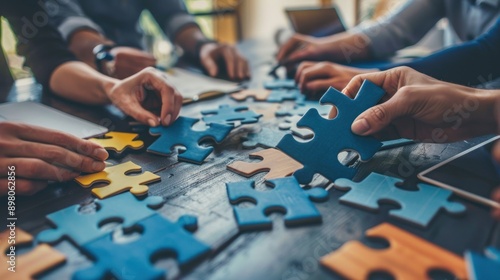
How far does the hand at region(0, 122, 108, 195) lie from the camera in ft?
2.42

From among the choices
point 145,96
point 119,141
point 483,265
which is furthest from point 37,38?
point 483,265

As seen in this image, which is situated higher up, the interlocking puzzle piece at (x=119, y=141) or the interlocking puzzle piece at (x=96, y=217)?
the interlocking puzzle piece at (x=96, y=217)

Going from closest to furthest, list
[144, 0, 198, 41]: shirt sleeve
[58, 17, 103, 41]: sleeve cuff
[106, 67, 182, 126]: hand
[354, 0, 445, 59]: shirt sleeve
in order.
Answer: [106, 67, 182, 126]: hand → [58, 17, 103, 41]: sleeve cuff → [354, 0, 445, 59]: shirt sleeve → [144, 0, 198, 41]: shirt sleeve

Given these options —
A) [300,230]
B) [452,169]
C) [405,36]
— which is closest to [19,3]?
[300,230]

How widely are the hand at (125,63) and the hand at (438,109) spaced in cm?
100

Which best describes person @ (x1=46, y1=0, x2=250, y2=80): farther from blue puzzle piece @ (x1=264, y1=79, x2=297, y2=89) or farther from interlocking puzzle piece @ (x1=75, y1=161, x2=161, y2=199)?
interlocking puzzle piece @ (x1=75, y1=161, x2=161, y2=199)

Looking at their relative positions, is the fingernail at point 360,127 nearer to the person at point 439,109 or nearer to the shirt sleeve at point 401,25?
the person at point 439,109

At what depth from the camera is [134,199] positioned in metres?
0.70

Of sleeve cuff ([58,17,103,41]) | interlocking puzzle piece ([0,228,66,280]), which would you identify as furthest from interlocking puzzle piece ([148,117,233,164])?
sleeve cuff ([58,17,103,41])

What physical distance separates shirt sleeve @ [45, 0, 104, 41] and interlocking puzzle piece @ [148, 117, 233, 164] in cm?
99

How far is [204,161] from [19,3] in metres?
1.08

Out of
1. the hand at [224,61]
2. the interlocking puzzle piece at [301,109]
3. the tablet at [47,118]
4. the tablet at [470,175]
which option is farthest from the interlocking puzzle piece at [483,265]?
the hand at [224,61]

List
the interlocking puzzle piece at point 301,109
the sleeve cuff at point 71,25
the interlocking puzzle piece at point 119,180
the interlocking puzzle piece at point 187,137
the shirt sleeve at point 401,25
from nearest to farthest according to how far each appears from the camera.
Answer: the interlocking puzzle piece at point 119,180
the interlocking puzzle piece at point 187,137
the interlocking puzzle piece at point 301,109
the sleeve cuff at point 71,25
the shirt sleeve at point 401,25

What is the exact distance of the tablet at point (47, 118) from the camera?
1053mm
